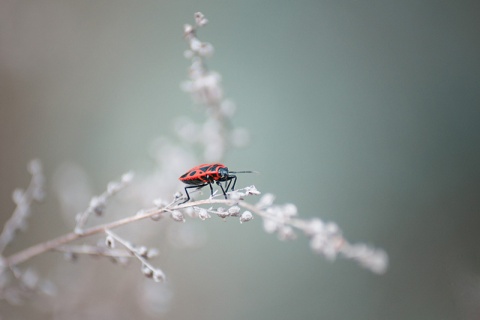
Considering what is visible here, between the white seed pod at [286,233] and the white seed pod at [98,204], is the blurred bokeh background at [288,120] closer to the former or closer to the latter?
the white seed pod at [98,204]

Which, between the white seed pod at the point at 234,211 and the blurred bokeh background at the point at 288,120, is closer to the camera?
the white seed pod at the point at 234,211

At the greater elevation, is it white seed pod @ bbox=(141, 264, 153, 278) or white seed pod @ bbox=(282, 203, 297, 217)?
white seed pod @ bbox=(282, 203, 297, 217)

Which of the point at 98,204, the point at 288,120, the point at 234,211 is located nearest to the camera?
the point at 234,211

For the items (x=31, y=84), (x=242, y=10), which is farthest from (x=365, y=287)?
(x=31, y=84)

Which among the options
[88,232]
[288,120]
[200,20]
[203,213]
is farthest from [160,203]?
[288,120]

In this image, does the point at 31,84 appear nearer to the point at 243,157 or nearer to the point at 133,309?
the point at 243,157

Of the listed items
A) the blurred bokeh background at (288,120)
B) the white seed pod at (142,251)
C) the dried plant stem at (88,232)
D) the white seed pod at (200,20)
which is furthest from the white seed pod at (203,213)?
the blurred bokeh background at (288,120)

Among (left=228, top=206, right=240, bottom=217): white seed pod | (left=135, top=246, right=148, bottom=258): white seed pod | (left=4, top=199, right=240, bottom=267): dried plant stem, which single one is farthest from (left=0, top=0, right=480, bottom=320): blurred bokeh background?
(left=228, top=206, right=240, bottom=217): white seed pod

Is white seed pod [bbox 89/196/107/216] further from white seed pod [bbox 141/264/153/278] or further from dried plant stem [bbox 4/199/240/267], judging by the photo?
white seed pod [bbox 141/264/153/278]

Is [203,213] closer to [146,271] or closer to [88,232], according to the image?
[146,271]
